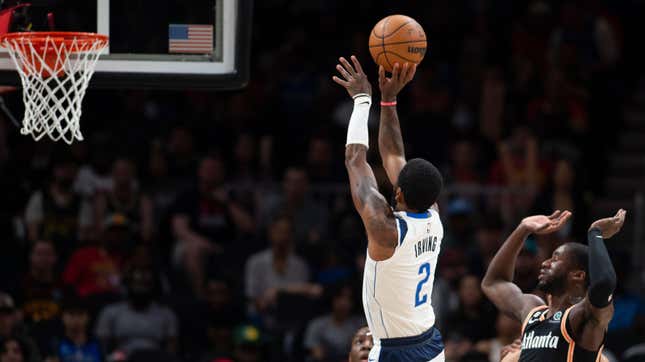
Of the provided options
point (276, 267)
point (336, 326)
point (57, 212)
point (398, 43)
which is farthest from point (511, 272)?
point (57, 212)

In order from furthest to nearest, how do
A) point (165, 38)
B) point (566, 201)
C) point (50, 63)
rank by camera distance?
1. point (566, 201)
2. point (165, 38)
3. point (50, 63)

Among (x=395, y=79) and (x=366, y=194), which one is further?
(x=395, y=79)

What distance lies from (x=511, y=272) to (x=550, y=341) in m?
0.80

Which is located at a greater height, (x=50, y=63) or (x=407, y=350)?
(x=50, y=63)

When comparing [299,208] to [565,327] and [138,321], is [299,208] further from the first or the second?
[565,327]

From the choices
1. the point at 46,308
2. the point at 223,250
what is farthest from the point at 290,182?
the point at 46,308

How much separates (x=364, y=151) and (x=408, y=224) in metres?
0.47

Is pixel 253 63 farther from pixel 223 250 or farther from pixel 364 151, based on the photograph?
pixel 364 151

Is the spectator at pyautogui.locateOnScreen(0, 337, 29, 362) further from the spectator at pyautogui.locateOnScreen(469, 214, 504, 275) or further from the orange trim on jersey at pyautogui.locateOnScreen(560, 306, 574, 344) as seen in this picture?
the orange trim on jersey at pyautogui.locateOnScreen(560, 306, 574, 344)

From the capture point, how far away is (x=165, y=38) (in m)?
7.77

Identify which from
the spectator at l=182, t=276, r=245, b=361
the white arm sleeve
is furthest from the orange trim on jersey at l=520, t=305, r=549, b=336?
the spectator at l=182, t=276, r=245, b=361

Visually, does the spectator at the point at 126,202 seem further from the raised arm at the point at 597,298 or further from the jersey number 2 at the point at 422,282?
the raised arm at the point at 597,298

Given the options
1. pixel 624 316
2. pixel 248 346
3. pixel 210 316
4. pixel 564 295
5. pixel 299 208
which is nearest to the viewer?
pixel 564 295

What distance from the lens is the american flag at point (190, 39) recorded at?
7754 millimetres
